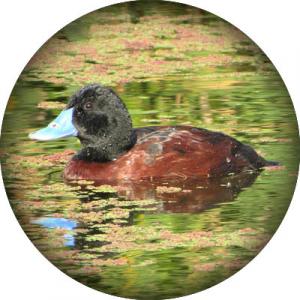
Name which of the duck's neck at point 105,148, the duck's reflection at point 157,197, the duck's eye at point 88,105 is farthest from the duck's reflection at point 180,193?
the duck's eye at point 88,105

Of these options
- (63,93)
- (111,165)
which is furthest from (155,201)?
(63,93)

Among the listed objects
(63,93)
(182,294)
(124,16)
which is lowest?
(182,294)

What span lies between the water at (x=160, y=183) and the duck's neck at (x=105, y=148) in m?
0.07

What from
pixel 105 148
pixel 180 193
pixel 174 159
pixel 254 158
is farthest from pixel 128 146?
pixel 254 158

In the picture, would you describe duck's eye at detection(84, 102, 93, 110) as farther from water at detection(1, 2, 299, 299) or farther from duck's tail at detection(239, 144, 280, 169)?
duck's tail at detection(239, 144, 280, 169)

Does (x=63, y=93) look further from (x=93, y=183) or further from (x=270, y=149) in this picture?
(x=270, y=149)

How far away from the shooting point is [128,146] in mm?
6695

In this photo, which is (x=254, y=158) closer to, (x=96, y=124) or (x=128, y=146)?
(x=128, y=146)

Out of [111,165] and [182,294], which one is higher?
[111,165]

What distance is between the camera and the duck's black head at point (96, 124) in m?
6.66

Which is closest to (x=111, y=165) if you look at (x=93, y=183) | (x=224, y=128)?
(x=93, y=183)

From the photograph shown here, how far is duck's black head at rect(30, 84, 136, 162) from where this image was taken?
666 centimetres

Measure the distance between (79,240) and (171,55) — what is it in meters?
1.22

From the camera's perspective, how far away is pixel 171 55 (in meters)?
6.71
